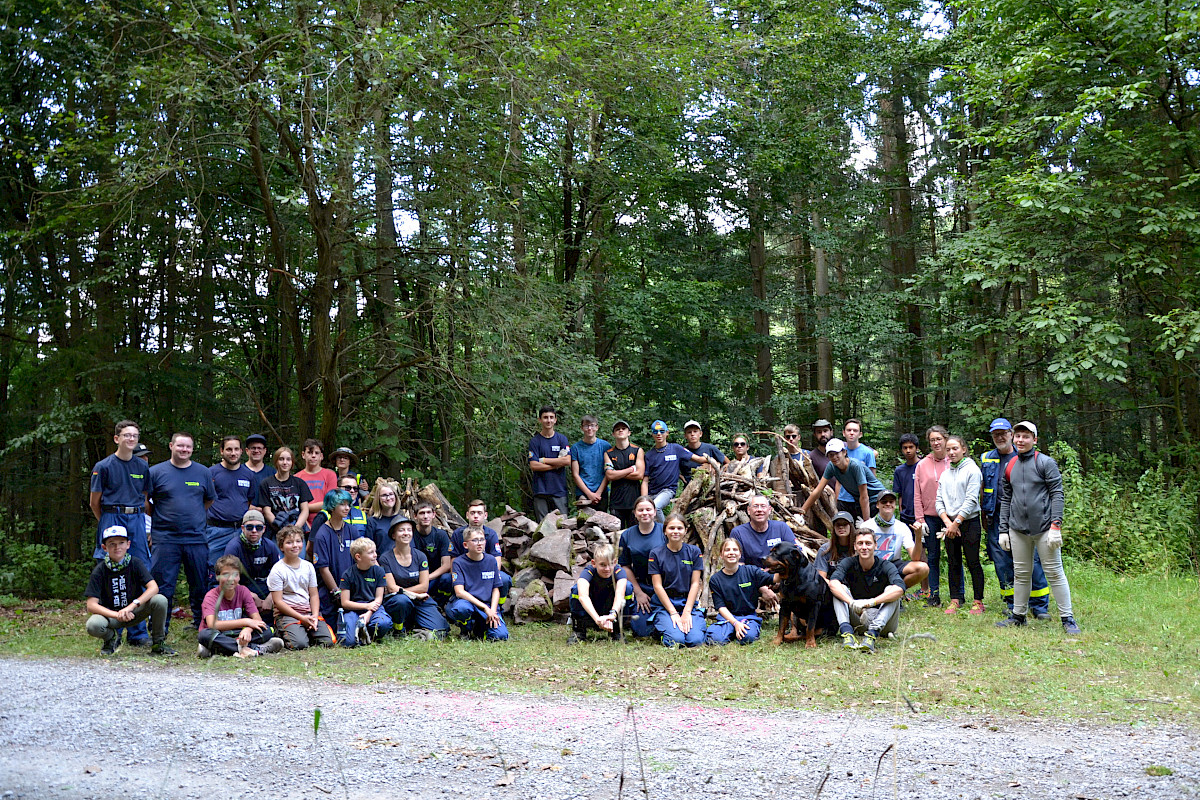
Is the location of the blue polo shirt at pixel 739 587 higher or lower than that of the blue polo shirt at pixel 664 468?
lower

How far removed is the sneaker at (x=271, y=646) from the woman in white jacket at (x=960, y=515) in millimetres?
6426

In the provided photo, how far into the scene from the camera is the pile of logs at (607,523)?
31.5 feet

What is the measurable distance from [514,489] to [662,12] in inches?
311

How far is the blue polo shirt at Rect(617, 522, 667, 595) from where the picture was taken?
27.1ft

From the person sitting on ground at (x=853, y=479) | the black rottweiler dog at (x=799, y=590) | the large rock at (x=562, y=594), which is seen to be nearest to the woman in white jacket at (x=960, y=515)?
the person sitting on ground at (x=853, y=479)

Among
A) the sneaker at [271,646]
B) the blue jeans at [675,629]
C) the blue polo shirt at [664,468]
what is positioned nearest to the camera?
the sneaker at [271,646]

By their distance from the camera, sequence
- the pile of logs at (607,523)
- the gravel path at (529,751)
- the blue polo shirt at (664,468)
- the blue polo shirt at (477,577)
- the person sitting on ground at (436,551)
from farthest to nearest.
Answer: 1. the blue polo shirt at (664,468)
2. the pile of logs at (607,523)
3. the person sitting on ground at (436,551)
4. the blue polo shirt at (477,577)
5. the gravel path at (529,751)

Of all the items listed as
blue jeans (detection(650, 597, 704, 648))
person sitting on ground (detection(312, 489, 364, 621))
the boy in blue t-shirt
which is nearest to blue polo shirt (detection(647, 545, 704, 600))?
blue jeans (detection(650, 597, 704, 648))

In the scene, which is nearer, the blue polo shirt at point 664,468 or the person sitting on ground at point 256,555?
the person sitting on ground at point 256,555

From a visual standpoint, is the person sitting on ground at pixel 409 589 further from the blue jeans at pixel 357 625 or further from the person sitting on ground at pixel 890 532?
the person sitting on ground at pixel 890 532

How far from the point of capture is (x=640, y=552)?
826cm

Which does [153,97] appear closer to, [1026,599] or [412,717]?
[412,717]

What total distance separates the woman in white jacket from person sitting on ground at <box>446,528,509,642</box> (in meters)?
4.56

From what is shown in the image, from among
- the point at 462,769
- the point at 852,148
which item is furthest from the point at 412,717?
the point at 852,148
